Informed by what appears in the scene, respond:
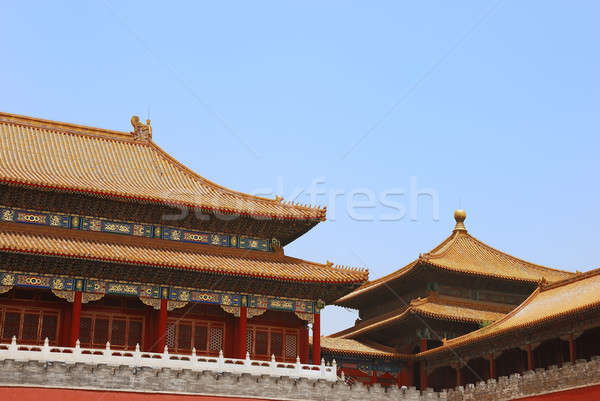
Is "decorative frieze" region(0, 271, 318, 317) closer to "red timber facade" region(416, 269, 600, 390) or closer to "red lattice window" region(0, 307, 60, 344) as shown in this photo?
"red lattice window" region(0, 307, 60, 344)

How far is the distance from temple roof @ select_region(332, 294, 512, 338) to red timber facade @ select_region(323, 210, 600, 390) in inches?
1.7

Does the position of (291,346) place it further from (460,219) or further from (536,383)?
(460,219)

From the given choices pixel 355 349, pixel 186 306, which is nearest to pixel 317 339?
pixel 186 306

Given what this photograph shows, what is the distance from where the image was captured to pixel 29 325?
29.9m

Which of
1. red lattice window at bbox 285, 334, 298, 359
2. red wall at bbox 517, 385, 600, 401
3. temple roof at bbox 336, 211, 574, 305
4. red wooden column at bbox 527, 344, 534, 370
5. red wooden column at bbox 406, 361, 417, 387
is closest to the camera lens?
red wall at bbox 517, 385, 600, 401

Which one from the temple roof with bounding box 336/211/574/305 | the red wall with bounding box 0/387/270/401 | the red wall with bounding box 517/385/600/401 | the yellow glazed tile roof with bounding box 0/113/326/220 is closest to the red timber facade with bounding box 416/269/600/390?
the red wall with bounding box 517/385/600/401

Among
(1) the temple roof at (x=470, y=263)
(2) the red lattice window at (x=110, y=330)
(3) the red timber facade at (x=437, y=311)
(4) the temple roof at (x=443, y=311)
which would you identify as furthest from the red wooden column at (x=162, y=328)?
(1) the temple roof at (x=470, y=263)

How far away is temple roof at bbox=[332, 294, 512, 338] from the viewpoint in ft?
126

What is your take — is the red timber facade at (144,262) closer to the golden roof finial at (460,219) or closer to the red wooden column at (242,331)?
the red wooden column at (242,331)

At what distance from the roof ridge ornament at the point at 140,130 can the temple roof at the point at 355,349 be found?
11.4m

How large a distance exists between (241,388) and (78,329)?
5.90 meters

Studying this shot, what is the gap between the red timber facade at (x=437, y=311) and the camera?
123ft

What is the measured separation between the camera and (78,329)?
29594 millimetres

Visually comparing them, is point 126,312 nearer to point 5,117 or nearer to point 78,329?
point 78,329
